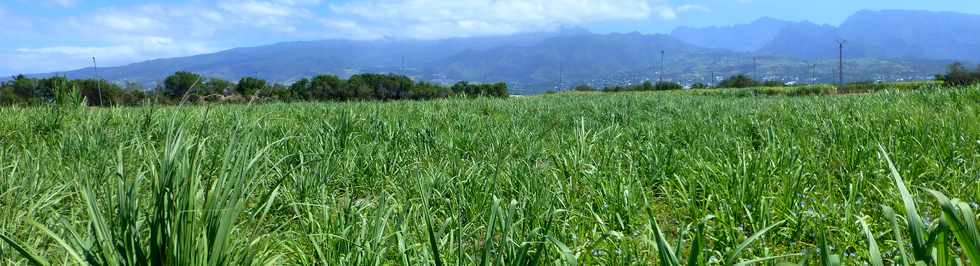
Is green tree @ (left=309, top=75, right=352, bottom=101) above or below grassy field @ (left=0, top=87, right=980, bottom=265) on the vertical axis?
A: above

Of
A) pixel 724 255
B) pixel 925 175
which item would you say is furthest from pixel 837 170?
pixel 724 255

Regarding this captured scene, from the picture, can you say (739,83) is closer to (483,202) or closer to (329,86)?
(329,86)

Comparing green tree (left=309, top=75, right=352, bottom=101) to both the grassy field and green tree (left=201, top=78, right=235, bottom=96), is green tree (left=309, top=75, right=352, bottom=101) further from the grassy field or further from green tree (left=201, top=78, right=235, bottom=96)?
green tree (left=201, top=78, right=235, bottom=96)

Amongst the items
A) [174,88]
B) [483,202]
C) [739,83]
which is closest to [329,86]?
[174,88]

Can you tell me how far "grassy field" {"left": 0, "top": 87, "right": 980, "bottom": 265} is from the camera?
164 centimetres

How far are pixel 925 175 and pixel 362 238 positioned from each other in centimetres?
349

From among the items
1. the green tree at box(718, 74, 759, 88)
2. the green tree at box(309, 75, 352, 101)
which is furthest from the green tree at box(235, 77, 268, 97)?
the green tree at box(718, 74, 759, 88)

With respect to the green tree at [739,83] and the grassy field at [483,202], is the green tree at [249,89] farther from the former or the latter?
the green tree at [739,83]

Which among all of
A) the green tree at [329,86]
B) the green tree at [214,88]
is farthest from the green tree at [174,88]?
the green tree at [329,86]

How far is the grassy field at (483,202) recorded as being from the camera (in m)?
1.64

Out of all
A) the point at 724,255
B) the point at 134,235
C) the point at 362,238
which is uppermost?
the point at 134,235

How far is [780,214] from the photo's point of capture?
9.66 feet

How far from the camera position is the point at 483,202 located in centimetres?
Result: 313

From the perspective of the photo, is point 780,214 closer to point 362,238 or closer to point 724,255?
point 724,255
